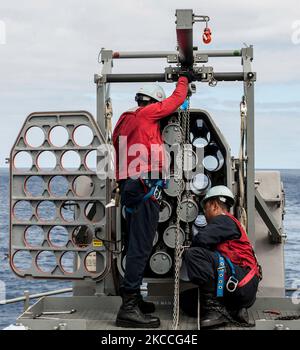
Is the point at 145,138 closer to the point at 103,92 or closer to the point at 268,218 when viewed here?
the point at 103,92

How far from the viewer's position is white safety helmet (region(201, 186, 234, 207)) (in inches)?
289

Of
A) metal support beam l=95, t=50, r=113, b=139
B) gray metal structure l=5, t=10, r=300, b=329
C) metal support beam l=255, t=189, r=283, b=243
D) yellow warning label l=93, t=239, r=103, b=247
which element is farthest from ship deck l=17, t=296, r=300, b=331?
metal support beam l=95, t=50, r=113, b=139

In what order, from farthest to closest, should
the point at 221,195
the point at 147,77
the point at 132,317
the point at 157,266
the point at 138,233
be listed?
the point at 147,77 < the point at 157,266 < the point at 221,195 < the point at 138,233 < the point at 132,317

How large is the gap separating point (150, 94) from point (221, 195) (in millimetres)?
996

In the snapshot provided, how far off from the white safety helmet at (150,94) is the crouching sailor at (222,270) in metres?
1.06

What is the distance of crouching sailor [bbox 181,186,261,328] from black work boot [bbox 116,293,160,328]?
1.31ft

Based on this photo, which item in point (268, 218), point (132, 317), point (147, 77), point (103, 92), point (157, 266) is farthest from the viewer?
point (268, 218)

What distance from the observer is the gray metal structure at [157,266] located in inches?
289

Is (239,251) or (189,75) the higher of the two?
(189,75)

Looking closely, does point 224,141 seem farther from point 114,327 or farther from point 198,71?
point 114,327

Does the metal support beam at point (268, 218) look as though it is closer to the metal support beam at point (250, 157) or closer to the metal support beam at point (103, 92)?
the metal support beam at point (250, 157)

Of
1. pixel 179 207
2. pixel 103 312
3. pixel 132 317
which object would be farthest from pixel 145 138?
pixel 103 312

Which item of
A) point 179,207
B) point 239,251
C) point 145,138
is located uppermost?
point 145,138

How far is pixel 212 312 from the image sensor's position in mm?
7020
